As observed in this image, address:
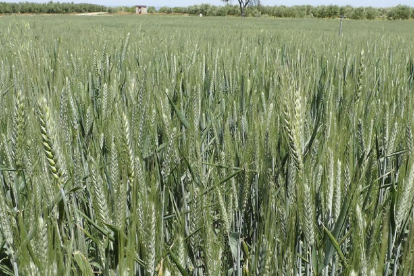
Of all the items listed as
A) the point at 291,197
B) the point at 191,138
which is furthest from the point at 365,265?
the point at 191,138

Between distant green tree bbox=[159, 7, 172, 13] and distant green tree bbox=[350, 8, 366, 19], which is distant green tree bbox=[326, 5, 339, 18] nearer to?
distant green tree bbox=[350, 8, 366, 19]

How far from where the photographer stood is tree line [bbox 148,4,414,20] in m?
40.7

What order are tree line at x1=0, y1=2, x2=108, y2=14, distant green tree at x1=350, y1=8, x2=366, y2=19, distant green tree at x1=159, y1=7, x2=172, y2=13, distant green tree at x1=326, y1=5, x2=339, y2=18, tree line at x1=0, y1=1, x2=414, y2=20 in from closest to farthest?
1. distant green tree at x1=350, y1=8, x2=366, y2=19
2. tree line at x1=0, y1=1, x2=414, y2=20
3. distant green tree at x1=326, y1=5, x2=339, y2=18
4. tree line at x1=0, y1=2, x2=108, y2=14
5. distant green tree at x1=159, y1=7, x2=172, y2=13

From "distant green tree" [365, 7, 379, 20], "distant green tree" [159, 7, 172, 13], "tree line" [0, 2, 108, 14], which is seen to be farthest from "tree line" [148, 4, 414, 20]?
"tree line" [0, 2, 108, 14]

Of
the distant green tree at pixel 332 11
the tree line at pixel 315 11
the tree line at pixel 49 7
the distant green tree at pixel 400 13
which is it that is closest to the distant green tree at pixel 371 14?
the tree line at pixel 315 11

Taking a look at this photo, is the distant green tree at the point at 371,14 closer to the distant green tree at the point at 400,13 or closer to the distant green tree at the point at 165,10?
the distant green tree at the point at 400,13

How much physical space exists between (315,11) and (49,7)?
31214mm

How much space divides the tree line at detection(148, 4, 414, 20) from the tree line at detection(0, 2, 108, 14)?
13.8 metres

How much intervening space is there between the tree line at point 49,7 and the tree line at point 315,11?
13.8 metres

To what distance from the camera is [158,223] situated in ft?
2.18

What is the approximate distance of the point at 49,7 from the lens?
5066 centimetres

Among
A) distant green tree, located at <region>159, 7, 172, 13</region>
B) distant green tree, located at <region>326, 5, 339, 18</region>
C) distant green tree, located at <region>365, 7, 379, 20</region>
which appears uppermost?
distant green tree, located at <region>159, 7, 172, 13</region>

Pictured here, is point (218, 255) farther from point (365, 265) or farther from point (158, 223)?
point (365, 265)

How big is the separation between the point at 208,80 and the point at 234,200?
109 centimetres
